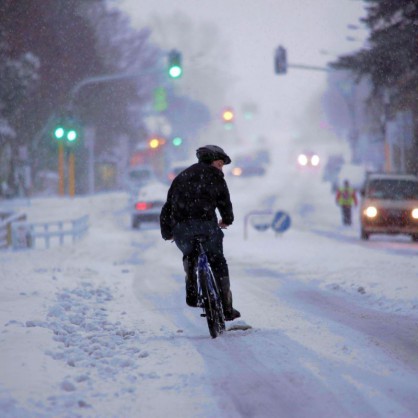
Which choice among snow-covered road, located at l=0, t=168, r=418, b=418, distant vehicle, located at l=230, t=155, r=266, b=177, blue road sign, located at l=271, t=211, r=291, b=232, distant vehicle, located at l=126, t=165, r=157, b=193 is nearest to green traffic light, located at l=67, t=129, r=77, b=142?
blue road sign, located at l=271, t=211, r=291, b=232

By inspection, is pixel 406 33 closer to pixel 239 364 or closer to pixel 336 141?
pixel 239 364

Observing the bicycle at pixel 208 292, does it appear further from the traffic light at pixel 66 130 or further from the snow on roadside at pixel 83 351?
the traffic light at pixel 66 130

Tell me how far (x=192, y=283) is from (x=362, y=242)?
49.0ft

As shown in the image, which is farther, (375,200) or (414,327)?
(375,200)

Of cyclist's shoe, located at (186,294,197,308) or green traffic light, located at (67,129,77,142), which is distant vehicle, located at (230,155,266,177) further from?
cyclist's shoe, located at (186,294,197,308)

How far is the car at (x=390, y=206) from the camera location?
21.7 metres

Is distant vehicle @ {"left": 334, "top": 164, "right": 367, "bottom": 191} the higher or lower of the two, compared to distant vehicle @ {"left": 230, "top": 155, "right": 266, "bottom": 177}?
lower

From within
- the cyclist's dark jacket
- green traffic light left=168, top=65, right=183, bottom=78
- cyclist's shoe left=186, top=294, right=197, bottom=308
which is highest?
green traffic light left=168, top=65, right=183, bottom=78

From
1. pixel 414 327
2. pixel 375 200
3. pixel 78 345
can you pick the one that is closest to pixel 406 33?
pixel 375 200

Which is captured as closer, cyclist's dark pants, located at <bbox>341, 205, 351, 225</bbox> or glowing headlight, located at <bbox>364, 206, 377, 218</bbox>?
glowing headlight, located at <bbox>364, 206, 377, 218</bbox>

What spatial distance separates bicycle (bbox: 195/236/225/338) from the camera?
285 inches

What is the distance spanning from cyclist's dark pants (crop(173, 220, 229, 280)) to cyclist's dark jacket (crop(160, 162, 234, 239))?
0.22 ft

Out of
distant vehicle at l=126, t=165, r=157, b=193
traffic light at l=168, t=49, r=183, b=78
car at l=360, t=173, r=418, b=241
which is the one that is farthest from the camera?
distant vehicle at l=126, t=165, r=157, b=193

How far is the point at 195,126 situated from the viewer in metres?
99.1
